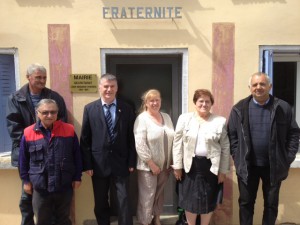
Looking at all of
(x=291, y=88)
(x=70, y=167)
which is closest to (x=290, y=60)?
(x=291, y=88)

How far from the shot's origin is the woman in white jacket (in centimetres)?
308

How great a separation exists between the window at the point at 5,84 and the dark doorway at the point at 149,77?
3.66 feet

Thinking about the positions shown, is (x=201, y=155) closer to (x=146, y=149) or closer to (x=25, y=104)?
(x=146, y=149)

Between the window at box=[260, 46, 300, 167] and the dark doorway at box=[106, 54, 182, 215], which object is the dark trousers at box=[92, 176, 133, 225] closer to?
the dark doorway at box=[106, 54, 182, 215]

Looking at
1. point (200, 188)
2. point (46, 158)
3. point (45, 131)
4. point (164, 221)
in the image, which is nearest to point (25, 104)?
point (45, 131)

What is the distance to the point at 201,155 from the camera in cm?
309

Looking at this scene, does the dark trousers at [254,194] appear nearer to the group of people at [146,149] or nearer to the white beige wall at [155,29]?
the group of people at [146,149]

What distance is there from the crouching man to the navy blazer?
0.23 metres

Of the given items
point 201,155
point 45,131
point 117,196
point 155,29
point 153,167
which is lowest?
point 117,196

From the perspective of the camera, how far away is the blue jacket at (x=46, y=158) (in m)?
2.85

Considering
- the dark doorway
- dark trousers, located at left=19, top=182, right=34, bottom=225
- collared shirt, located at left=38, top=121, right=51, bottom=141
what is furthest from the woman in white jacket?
dark trousers, located at left=19, top=182, right=34, bottom=225

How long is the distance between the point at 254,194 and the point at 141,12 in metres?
2.28

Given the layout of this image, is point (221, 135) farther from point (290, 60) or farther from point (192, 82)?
point (290, 60)

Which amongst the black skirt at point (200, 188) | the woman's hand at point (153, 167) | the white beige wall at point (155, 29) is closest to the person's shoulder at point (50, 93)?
the white beige wall at point (155, 29)
